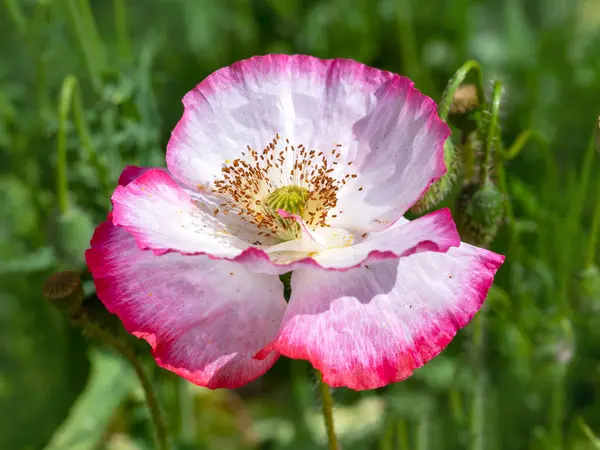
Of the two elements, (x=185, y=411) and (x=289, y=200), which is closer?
(x=289, y=200)

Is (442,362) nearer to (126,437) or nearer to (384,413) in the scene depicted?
(384,413)

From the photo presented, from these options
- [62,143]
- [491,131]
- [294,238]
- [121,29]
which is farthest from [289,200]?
[121,29]

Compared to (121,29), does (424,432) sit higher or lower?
lower

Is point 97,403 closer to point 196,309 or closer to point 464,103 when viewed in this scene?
point 196,309

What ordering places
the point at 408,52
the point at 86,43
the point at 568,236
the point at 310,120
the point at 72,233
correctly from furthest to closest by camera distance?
the point at 408,52, the point at 86,43, the point at 568,236, the point at 72,233, the point at 310,120

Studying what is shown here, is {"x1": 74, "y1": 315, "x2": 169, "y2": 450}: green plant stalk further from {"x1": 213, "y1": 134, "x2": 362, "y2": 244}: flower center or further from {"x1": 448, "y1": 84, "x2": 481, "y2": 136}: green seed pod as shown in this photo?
{"x1": 448, "y1": 84, "x2": 481, "y2": 136}: green seed pod

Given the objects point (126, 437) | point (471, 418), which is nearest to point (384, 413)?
point (471, 418)
